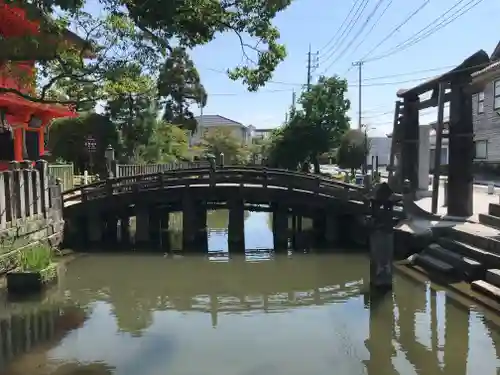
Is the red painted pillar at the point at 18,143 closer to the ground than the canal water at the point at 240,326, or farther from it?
farther from it

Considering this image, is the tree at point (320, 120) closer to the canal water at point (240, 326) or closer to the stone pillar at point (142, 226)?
the stone pillar at point (142, 226)

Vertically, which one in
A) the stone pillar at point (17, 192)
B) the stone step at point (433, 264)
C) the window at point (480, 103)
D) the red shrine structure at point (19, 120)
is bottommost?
the stone step at point (433, 264)

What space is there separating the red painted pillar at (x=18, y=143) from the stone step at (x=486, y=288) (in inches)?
644

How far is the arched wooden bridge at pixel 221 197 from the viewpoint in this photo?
18.4 meters

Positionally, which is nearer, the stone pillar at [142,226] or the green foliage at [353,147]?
the stone pillar at [142,226]

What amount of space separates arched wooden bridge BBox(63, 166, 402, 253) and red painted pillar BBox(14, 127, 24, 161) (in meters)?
2.91

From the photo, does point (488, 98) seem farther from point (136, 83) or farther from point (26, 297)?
point (26, 297)

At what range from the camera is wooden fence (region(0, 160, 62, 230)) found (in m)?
13.9

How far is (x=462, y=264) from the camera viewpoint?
12211 mm

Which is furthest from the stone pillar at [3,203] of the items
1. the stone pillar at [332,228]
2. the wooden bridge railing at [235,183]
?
the stone pillar at [332,228]

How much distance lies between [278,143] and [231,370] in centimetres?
2979

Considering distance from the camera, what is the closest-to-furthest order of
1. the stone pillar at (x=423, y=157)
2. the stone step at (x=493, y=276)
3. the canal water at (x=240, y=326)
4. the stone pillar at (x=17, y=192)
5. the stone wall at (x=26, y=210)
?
the canal water at (x=240, y=326) → the stone step at (x=493, y=276) → the stone wall at (x=26, y=210) → the stone pillar at (x=17, y=192) → the stone pillar at (x=423, y=157)

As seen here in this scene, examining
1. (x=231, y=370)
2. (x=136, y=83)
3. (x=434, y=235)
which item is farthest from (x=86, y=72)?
(x=434, y=235)

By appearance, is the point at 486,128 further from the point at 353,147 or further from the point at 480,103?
the point at 353,147
